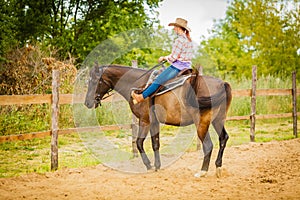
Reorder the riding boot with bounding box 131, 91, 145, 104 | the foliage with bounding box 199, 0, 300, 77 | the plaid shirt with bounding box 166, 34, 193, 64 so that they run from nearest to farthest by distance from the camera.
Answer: the plaid shirt with bounding box 166, 34, 193, 64
the riding boot with bounding box 131, 91, 145, 104
the foliage with bounding box 199, 0, 300, 77

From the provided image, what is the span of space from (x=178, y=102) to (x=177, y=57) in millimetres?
777

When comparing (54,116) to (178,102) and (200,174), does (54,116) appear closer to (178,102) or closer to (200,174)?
(178,102)

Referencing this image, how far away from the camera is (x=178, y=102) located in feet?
22.1

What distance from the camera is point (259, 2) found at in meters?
20.0

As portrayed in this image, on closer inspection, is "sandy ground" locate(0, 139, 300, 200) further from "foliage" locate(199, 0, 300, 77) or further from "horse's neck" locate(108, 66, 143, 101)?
"foliage" locate(199, 0, 300, 77)

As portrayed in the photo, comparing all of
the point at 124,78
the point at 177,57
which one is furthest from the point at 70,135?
the point at 177,57

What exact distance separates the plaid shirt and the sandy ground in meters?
1.96

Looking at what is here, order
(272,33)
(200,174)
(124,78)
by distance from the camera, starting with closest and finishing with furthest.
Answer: (200,174)
(124,78)
(272,33)

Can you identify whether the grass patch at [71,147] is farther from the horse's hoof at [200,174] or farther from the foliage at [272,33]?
the foliage at [272,33]

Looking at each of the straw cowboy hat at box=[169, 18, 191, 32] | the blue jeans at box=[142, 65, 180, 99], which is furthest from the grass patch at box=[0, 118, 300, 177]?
the straw cowboy hat at box=[169, 18, 191, 32]

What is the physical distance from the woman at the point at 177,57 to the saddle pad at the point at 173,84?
0.10 metres

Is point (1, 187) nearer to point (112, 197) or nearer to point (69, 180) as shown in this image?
point (69, 180)

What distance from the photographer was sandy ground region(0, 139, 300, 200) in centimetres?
534

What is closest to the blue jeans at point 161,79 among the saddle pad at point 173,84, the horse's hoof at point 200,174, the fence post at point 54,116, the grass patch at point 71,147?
the saddle pad at point 173,84
